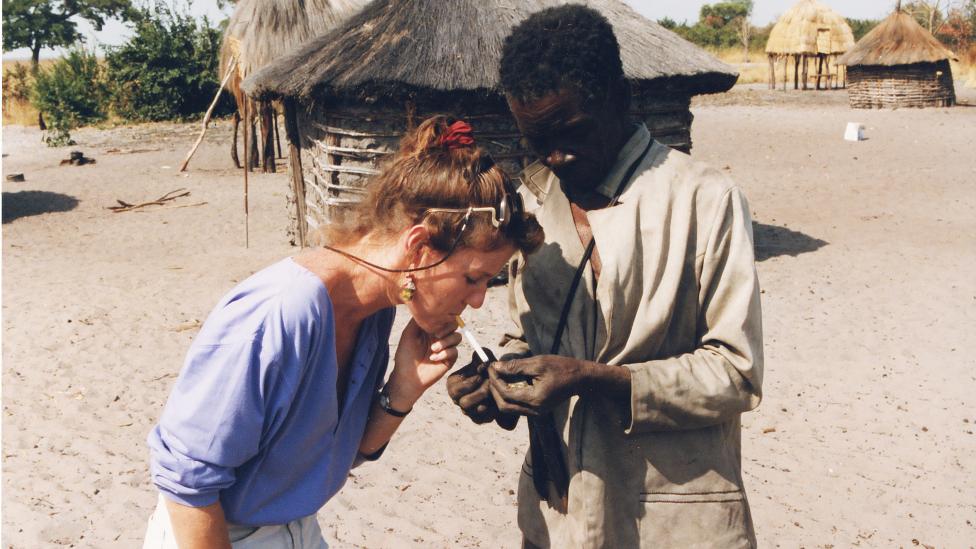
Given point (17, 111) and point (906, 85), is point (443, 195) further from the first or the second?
point (17, 111)

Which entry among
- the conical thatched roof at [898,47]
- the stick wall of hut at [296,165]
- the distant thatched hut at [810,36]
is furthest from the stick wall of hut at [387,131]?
the distant thatched hut at [810,36]

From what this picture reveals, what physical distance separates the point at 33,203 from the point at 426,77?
9.11 meters

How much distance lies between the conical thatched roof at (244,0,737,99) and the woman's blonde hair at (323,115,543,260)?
5.98 m

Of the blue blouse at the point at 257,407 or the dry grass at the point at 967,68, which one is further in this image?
the dry grass at the point at 967,68

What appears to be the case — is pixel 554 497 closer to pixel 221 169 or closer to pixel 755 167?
pixel 755 167

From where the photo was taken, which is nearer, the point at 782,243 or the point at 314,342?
the point at 314,342

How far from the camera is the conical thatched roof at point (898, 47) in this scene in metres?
20.2

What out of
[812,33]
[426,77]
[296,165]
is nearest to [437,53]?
[426,77]

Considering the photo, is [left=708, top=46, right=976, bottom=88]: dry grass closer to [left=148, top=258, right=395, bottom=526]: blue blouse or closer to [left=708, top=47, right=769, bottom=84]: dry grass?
[left=708, top=47, right=769, bottom=84]: dry grass

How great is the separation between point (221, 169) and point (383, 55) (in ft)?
33.0

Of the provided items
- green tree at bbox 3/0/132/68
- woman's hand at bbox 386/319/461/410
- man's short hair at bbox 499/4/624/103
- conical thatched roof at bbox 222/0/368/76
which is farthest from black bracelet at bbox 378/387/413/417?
green tree at bbox 3/0/132/68

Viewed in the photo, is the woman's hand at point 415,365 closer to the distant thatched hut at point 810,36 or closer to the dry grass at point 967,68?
the distant thatched hut at point 810,36

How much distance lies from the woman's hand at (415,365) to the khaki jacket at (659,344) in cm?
23

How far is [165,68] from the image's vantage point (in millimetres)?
23422
